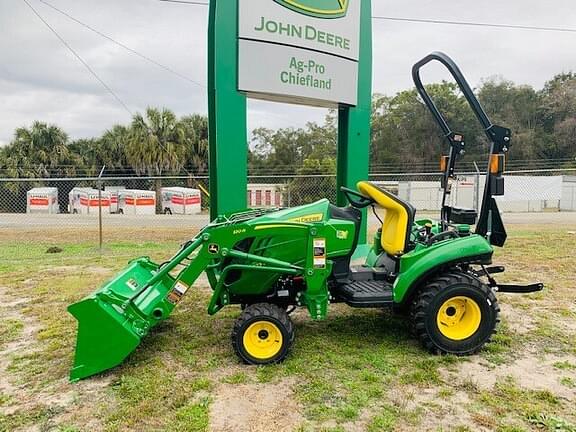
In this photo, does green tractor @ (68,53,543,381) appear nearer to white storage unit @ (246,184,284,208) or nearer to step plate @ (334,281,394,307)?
step plate @ (334,281,394,307)

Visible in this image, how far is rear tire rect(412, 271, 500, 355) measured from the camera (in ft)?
12.3

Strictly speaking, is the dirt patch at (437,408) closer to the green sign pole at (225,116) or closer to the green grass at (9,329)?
the green sign pole at (225,116)

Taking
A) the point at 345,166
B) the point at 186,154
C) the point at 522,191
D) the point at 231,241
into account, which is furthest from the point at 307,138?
the point at 231,241

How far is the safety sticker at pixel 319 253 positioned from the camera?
12.4 ft

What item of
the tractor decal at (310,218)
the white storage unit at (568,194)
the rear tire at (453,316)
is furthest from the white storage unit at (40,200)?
the white storage unit at (568,194)

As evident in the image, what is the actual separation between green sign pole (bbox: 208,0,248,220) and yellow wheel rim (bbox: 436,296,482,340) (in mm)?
2824

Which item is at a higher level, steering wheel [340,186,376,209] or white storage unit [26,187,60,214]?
steering wheel [340,186,376,209]

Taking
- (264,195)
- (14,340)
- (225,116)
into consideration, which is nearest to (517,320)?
(225,116)

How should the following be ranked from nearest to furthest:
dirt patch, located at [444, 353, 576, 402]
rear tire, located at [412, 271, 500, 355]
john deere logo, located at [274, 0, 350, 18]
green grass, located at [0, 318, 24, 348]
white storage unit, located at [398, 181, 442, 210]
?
dirt patch, located at [444, 353, 576, 402], rear tire, located at [412, 271, 500, 355], green grass, located at [0, 318, 24, 348], john deere logo, located at [274, 0, 350, 18], white storage unit, located at [398, 181, 442, 210]

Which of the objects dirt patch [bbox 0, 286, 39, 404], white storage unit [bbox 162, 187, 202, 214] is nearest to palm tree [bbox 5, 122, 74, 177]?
white storage unit [bbox 162, 187, 202, 214]

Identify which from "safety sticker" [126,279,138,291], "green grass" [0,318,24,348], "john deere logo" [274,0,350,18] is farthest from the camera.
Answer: "john deere logo" [274,0,350,18]

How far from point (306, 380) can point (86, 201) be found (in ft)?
86.2

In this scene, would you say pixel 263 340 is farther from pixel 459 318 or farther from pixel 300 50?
pixel 300 50

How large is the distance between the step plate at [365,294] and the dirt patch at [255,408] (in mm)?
912
